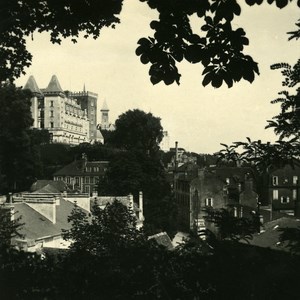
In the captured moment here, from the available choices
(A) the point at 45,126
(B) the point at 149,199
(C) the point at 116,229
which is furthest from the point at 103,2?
(A) the point at 45,126

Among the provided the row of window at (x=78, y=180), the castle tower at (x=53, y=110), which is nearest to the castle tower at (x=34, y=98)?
the castle tower at (x=53, y=110)

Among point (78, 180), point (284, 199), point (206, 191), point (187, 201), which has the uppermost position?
point (78, 180)

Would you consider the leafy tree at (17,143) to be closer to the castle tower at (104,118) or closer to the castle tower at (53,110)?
the castle tower at (53,110)

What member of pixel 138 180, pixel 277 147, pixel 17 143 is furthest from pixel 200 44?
pixel 17 143

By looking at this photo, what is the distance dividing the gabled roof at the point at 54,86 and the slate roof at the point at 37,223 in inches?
3668

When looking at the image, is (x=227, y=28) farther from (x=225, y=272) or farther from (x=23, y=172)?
(x=23, y=172)

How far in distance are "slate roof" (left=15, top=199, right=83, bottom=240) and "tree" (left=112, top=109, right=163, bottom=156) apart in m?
49.1

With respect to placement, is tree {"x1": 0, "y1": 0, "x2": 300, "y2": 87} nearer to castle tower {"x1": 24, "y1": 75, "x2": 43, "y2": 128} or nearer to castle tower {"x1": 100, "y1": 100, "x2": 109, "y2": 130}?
castle tower {"x1": 24, "y1": 75, "x2": 43, "y2": 128}

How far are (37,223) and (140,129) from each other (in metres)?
55.2

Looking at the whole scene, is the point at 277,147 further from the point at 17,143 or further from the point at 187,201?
the point at 187,201

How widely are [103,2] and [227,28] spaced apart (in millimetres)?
1985

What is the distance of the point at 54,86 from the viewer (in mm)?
121562

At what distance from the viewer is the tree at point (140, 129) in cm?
8088

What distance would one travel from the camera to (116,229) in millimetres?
13906
